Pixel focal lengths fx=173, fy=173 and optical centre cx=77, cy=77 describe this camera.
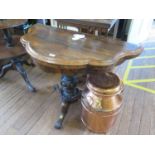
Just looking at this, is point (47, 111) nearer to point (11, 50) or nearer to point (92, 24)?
point (11, 50)

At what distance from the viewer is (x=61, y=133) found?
156cm

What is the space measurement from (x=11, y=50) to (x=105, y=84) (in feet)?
3.87

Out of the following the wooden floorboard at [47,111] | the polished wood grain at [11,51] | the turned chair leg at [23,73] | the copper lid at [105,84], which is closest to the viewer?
the copper lid at [105,84]

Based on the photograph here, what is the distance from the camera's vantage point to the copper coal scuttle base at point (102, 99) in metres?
1.31

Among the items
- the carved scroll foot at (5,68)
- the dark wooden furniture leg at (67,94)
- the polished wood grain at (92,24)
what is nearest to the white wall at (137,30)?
the polished wood grain at (92,24)

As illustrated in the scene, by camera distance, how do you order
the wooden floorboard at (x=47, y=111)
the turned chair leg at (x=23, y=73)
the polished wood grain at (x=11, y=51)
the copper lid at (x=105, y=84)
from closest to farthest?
the copper lid at (x=105, y=84)
the wooden floorboard at (x=47, y=111)
the polished wood grain at (x=11, y=51)
the turned chair leg at (x=23, y=73)

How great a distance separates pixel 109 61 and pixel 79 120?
763 mm

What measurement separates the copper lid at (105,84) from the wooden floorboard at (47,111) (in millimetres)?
474

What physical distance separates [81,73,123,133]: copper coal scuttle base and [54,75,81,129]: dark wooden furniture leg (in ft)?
0.77

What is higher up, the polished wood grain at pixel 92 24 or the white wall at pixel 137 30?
the polished wood grain at pixel 92 24

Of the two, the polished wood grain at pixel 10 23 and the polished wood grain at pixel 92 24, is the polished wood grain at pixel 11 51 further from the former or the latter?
the polished wood grain at pixel 92 24
